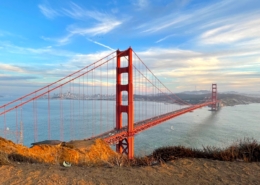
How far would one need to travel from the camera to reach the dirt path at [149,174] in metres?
2.66

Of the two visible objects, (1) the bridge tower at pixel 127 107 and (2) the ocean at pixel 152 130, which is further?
(2) the ocean at pixel 152 130

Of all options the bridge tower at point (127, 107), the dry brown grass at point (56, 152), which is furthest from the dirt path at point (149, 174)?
the bridge tower at point (127, 107)

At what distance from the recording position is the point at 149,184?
259 cm

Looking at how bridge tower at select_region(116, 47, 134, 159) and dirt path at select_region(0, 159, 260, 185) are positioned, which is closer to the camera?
dirt path at select_region(0, 159, 260, 185)

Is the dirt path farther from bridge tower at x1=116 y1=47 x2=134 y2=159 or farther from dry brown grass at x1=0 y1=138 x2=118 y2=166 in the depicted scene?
bridge tower at x1=116 y1=47 x2=134 y2=159

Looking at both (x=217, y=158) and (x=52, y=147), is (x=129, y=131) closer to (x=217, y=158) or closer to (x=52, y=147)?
(x=52, y=147)

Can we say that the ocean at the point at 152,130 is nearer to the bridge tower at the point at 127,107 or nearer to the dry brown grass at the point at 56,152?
the bridge tower at the point at 127,107

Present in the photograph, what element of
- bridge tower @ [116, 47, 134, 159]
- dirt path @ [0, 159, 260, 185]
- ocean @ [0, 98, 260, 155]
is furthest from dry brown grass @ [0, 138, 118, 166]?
bridge tower @ [116, 47, 134, 159]

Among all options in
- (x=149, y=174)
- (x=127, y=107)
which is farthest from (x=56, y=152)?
(x=127, y=107)

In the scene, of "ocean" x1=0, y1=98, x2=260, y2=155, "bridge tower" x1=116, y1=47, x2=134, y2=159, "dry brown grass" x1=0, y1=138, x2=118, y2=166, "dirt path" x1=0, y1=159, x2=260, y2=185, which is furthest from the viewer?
"ocean" x1=0, y1=98, x2=260, y2=155

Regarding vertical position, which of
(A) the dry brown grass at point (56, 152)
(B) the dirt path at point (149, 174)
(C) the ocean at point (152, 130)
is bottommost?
(C) the ocean at point (152, 130)

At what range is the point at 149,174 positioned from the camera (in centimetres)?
295

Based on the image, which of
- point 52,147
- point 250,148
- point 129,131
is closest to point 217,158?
point 250,148

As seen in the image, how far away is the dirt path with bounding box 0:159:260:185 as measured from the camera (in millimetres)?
2658
